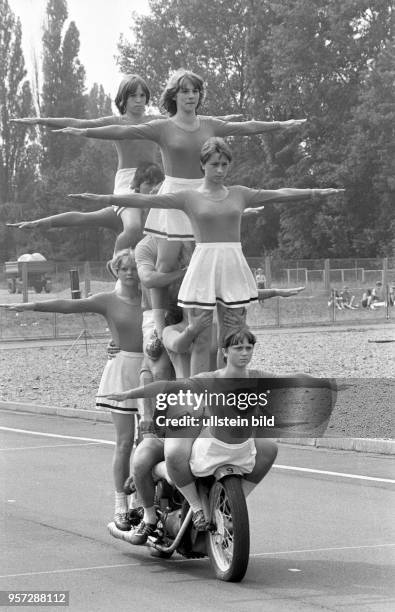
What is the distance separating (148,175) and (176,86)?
0.65 m

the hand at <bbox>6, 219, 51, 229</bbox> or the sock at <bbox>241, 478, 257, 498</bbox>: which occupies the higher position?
the hand at <bbox>6, 219, 51, 229</bbox>

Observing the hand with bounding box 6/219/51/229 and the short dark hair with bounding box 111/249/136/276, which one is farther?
the short dark hair with bounding box 111/249/136/276

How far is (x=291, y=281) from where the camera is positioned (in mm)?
49250

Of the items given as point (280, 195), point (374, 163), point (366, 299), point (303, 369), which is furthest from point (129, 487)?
point (374, 163)

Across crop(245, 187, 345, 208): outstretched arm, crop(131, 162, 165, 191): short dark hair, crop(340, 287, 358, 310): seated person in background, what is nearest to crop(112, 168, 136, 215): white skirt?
crop(131, 162, 165, 191): short dark hair

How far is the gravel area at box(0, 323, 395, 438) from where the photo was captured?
667 inches

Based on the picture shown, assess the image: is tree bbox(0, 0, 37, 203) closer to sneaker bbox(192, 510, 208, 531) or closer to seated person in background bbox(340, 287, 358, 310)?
seated person in background bbox(340, 287, 358, 310)

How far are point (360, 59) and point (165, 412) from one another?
62.2m

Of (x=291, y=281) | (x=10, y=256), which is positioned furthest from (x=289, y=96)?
(x=291, y=281)

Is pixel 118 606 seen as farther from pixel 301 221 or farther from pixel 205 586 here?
pixel 301 221

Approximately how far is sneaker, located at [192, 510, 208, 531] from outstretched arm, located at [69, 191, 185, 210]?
5.85ft

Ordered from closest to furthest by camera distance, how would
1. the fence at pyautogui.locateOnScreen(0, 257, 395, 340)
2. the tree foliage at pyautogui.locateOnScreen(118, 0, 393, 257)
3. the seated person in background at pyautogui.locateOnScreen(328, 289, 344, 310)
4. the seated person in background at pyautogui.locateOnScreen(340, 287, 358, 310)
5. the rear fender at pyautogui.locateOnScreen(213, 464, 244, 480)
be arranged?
the rear fender at pyautogui.locateOnScreen(213, 464, 244, 480)
the fence at pyautogui.locateOnScreen(0, 257, 395, 340)
the seated person in background at pyautogui.locateOnScreen(328, 289, 344, 310)
the seated person in background at pyautogui.locateOnScreen(340, 287, 358, 310)
the tree foliage at pyautogui.locateOnScreen(118, 0, 393, 257)

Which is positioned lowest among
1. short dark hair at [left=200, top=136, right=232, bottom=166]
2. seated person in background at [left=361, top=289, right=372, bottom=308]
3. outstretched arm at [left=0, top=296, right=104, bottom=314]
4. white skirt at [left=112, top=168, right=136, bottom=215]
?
seated person in background at [left=361, top=289, right=372, bottom=308]

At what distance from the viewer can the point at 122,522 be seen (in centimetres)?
876
